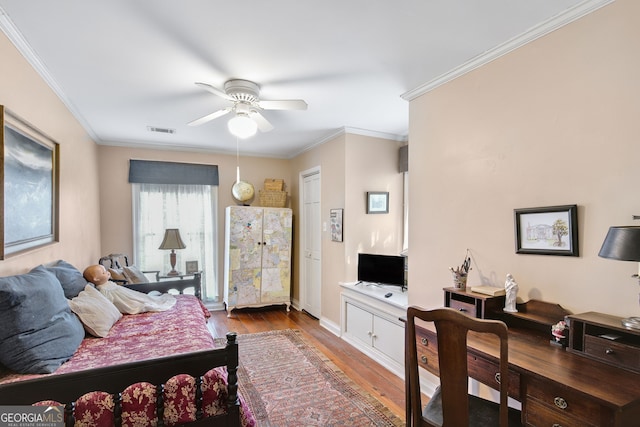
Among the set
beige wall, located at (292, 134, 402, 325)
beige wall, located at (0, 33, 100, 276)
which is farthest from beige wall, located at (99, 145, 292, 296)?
beige wall, located at (292, 134, 402, 325)

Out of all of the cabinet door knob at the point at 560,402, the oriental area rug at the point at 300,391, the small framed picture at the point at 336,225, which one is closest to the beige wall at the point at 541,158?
the cabinet door knob at the point at 560,402

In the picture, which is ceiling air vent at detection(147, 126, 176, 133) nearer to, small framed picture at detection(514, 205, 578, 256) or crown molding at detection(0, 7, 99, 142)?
crown molding at detection(0, 7, 99, 142)

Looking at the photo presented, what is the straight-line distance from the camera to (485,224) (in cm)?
211

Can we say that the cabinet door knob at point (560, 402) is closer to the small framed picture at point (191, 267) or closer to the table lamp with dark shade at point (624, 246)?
the table lamp with dark shade at point (624, 246)

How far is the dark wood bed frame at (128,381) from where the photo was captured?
123cm

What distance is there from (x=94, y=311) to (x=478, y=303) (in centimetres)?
256

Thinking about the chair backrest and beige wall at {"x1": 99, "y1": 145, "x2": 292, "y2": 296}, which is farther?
beige wall at {"x1": 99, "y1": 145, "x2": 292, "y2": 296}

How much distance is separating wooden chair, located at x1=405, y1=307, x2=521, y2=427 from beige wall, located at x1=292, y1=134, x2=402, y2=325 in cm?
228

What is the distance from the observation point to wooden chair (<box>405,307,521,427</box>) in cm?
118


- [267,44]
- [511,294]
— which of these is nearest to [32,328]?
[267,44]

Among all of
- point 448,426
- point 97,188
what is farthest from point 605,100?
point 97,188

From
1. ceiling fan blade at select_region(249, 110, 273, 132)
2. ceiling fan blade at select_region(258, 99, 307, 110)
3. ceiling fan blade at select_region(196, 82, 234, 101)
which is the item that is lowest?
ceiling fan blade at select_region(249, 110, 273, 132)

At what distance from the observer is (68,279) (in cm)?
230

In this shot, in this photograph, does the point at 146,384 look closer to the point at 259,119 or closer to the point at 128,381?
the point at 128,381
